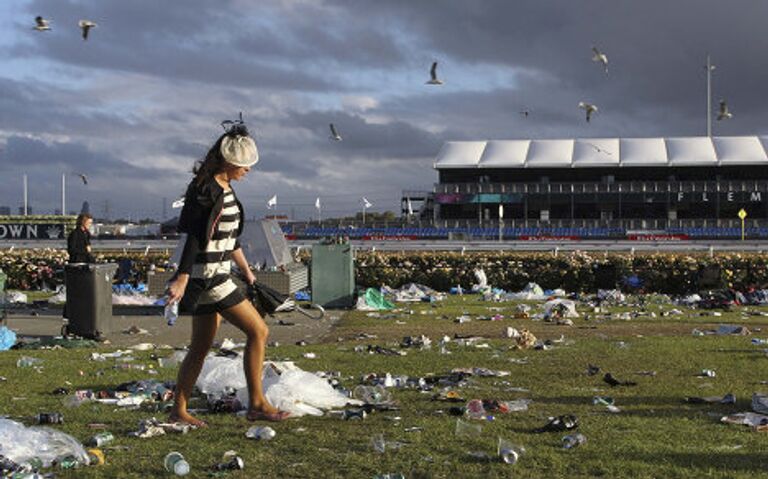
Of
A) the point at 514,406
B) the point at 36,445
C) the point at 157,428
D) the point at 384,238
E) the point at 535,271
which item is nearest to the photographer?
the point at 36,445

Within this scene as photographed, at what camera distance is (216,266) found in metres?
6.39

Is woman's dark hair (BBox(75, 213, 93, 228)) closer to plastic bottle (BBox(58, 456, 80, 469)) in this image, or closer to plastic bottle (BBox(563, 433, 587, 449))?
plastic bottle (BBox(58, 456, 80, 469))

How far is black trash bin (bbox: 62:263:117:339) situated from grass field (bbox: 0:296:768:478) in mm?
1414

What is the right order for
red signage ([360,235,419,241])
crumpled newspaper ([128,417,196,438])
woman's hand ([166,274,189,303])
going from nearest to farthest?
woman's hand ([166,274,189,303])
crumpled newspaper ([128,417,196,438])
red signage ([360,235,419,241])

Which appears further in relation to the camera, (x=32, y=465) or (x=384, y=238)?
(x=384, y=238)

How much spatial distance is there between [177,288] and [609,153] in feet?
230

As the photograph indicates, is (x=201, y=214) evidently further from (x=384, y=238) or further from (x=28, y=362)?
(x=384, y=238)

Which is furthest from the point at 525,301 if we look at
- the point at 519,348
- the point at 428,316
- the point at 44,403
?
the point at 44,403

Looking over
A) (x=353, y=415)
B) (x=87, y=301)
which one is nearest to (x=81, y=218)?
(x=87, y=301)

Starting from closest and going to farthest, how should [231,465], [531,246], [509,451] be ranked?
[231,465] < [509,451] < [531,246]

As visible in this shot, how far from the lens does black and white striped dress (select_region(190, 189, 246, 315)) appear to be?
6.31 m

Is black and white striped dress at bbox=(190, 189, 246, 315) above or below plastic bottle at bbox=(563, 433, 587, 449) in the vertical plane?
above

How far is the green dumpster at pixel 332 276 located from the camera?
17672 millimetres

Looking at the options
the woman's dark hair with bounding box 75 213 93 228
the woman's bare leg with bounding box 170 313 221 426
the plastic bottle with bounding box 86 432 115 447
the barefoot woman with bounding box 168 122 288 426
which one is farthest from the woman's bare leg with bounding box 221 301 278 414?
the woman's dark hair with bounding box 75 213 93 228
